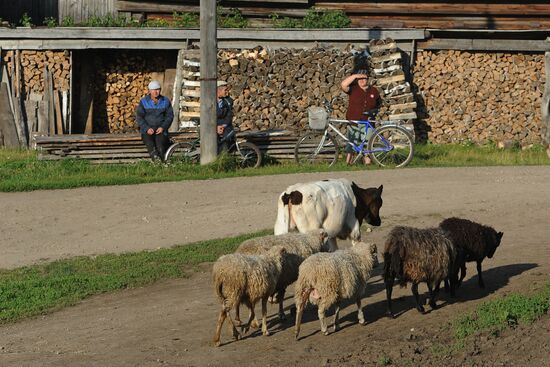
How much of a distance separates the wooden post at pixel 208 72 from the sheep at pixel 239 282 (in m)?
10.4

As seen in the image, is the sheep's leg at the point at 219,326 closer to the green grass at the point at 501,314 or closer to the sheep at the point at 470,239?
the green grass at the point at 501,314

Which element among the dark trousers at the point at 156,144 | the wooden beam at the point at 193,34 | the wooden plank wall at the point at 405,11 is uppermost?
the wooden plank wall at the point at 405,11

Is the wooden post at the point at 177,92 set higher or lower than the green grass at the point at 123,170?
higher

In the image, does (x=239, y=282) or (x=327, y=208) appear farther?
(x=327, y=208)

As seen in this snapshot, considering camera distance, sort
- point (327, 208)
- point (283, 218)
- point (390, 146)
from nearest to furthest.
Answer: point (283, 218) → point (327, 208) → point (390, 146)

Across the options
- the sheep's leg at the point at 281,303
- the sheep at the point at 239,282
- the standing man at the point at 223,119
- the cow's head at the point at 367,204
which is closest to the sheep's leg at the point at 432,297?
the sheep's leg at the point at 281,303

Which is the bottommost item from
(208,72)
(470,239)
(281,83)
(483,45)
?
(470,239)

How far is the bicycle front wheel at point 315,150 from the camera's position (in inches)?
864

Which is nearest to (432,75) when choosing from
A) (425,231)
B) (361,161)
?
(361,161)

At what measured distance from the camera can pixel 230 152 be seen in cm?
2161

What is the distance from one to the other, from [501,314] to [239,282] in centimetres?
249

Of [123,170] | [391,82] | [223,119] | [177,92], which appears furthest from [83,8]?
[123,170]

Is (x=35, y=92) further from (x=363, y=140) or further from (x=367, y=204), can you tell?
(x=367, y=204)

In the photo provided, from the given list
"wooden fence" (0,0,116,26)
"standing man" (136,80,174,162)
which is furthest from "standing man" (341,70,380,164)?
"wooden fence" (0,0,116,26)
